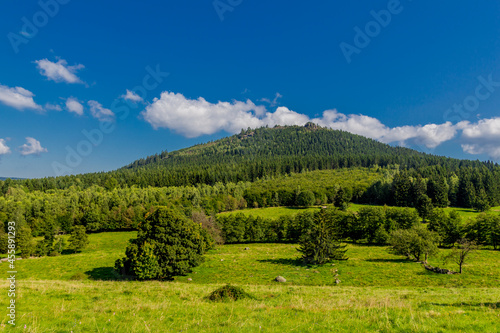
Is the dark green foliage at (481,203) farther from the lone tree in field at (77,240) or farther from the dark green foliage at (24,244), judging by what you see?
the dark green foliage at (24,244)

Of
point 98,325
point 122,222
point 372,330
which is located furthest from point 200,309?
point 122,222

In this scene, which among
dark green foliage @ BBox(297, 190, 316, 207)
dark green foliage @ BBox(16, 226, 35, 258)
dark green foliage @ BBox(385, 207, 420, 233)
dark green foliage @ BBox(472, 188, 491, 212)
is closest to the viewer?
dark green foliage @ BBox(16, 226, 35, 258)

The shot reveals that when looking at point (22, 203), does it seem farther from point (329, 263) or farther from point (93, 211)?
point (329, 263)

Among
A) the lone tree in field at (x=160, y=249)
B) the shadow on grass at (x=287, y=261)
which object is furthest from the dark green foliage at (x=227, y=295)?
the shadow on grass at (x=287, y=261)

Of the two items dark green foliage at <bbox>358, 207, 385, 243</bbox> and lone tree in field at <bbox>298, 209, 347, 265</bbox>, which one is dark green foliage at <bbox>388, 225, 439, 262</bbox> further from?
dark green foliage at <bbox>358, 207, 385, 243</bbox>

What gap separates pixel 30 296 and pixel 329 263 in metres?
50.7

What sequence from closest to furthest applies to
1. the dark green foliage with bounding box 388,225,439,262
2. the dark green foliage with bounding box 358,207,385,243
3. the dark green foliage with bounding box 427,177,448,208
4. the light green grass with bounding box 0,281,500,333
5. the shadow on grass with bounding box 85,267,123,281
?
the light green grass with bounding box 0,281,500,333
the shadow on grass with bounding box 85,267,123,281
the dark green foliage with bounding box 388,225,439,262
the dark green foliage with bounding box 358,207,385,243
the dark green foliage with bounding box 427,177,448,208

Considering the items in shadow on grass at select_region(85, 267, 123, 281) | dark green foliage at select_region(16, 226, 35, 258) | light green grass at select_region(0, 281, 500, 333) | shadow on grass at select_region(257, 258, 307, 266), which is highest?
light green grass at select_region(0, 281, 500, 333)

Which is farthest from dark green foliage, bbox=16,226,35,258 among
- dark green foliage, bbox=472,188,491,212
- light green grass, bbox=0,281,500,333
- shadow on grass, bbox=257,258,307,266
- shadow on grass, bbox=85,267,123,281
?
dark green foliage, bbox=472,188,491,212

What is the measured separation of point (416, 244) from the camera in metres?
49.4

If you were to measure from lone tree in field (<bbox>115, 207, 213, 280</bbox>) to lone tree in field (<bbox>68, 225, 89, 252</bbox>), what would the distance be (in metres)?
46.6

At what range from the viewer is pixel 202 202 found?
13075 centimetres

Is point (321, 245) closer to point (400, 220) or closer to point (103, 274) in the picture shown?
point (103, 274)

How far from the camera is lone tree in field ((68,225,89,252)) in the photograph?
229 ft
